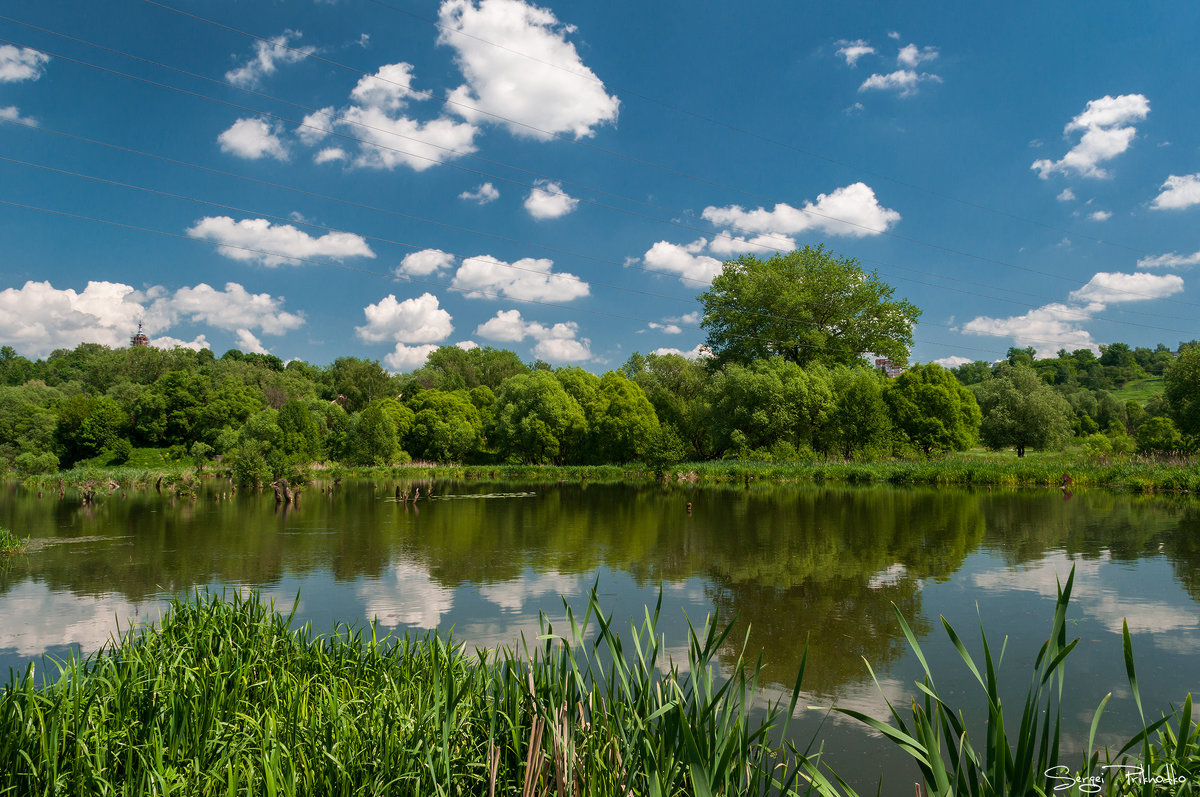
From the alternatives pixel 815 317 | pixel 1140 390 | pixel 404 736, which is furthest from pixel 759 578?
pixel 1140 390

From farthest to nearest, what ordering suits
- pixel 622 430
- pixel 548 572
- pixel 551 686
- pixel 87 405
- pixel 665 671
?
pixel 87 405, pixel 622 430, pixel 548 572, pixel 665 671, pixel 551 686

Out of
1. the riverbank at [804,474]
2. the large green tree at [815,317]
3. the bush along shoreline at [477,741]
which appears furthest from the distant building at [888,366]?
the bush along shoreline at [477,741]

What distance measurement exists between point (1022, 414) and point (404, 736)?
51.1 metres

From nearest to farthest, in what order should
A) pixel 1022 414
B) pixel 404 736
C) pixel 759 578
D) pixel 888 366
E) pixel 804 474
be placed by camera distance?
pixel 404 736, pixel 759 578, pixel 804 474, pixel 1022 414, pixel 888 366

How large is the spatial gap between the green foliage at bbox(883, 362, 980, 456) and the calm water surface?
656 inches

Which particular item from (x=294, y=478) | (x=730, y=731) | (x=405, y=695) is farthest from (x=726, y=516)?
(x=294, y=478)

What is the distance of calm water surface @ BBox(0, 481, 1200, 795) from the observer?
21.5 feet

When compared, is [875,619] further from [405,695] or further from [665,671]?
[405,695]

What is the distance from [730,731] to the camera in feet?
8.94

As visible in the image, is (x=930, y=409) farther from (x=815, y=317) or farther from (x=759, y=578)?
(x=759, y=578)

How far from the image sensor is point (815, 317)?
159ft

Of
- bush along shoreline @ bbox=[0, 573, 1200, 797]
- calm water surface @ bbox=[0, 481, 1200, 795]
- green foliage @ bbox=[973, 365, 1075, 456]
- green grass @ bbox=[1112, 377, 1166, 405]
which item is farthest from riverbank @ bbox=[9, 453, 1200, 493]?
green grass @ bbox=[1112, 377, 1166, 405]

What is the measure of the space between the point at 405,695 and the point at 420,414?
54938mm

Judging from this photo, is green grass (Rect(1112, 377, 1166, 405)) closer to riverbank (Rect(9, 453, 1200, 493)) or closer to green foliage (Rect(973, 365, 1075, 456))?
green foliage (Rect(973, 365, 1075, 456))
